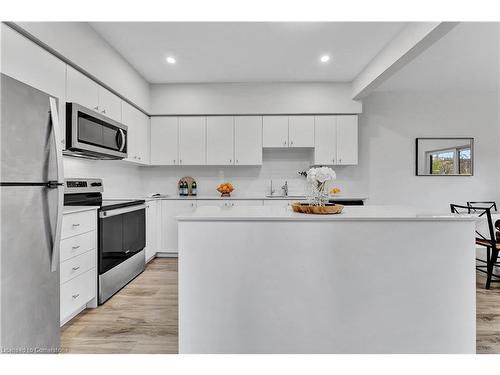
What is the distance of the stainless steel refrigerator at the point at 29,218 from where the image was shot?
1243 millimetres

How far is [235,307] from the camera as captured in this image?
5.39 ft

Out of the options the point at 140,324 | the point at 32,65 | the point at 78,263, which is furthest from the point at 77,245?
the point at 32,65

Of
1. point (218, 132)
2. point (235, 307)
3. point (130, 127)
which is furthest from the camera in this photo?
point (218, 132)

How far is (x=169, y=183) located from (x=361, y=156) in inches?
125

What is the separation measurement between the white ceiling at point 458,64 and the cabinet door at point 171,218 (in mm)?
3507

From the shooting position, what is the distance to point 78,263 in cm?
223

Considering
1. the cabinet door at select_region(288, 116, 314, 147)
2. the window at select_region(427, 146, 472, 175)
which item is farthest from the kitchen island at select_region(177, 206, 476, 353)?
the window at select_region(427, 146, 472, 175)

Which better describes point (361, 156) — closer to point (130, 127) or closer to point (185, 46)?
point (185, 46)

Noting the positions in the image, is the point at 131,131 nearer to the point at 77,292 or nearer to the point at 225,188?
the point at 225,188

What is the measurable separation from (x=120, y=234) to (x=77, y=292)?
737 mm

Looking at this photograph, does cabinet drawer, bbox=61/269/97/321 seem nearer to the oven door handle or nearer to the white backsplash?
the oven door handle

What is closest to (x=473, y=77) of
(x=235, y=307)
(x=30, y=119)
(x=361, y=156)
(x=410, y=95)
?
(x=410, y=95)

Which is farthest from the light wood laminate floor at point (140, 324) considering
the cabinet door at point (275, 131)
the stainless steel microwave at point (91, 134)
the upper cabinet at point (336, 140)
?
the cabinet door at point (275, 131)

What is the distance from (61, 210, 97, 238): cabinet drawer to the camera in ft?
6.82
